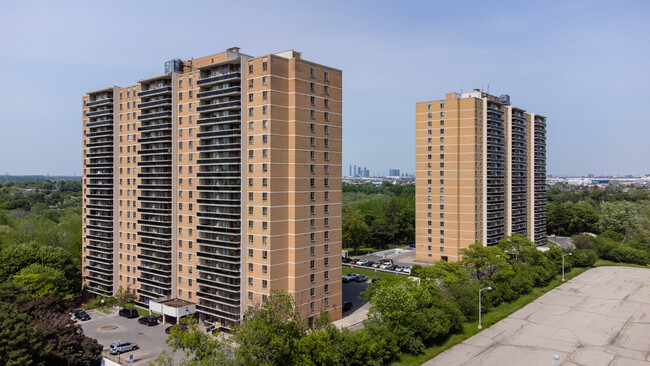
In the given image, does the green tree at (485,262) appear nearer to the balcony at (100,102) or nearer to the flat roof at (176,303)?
the flat roof at (176,303)

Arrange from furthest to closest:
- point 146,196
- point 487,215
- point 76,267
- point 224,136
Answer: point 487,215 → point 76,267 → point 146,196 → point 224,136

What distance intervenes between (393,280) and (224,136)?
997 inches

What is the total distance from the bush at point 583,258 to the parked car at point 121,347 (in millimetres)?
76958

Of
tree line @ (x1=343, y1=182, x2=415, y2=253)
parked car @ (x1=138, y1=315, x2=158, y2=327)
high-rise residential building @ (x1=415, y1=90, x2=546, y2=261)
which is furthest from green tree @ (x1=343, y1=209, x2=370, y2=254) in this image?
parked car @ (x1=138, y1=315, x2=158, y2=327)

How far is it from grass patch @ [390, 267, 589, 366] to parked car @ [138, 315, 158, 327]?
30.5 metres

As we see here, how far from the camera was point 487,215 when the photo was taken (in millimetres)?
82562

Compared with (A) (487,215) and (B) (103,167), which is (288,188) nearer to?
(B) (103,167)

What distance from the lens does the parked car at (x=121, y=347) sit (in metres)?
44.7

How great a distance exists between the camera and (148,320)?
176 feet

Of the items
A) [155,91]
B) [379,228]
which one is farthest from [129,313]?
[379,228]

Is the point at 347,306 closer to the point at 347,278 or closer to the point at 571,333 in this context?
the point at 347,278

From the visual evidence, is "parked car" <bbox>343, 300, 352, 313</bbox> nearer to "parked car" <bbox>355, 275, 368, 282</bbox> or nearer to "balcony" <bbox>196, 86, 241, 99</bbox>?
"parked car" <bbox>355, 275, 368, 282</bbox>

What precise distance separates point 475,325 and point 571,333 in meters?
10.2

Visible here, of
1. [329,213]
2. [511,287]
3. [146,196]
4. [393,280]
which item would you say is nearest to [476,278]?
[511,287]
